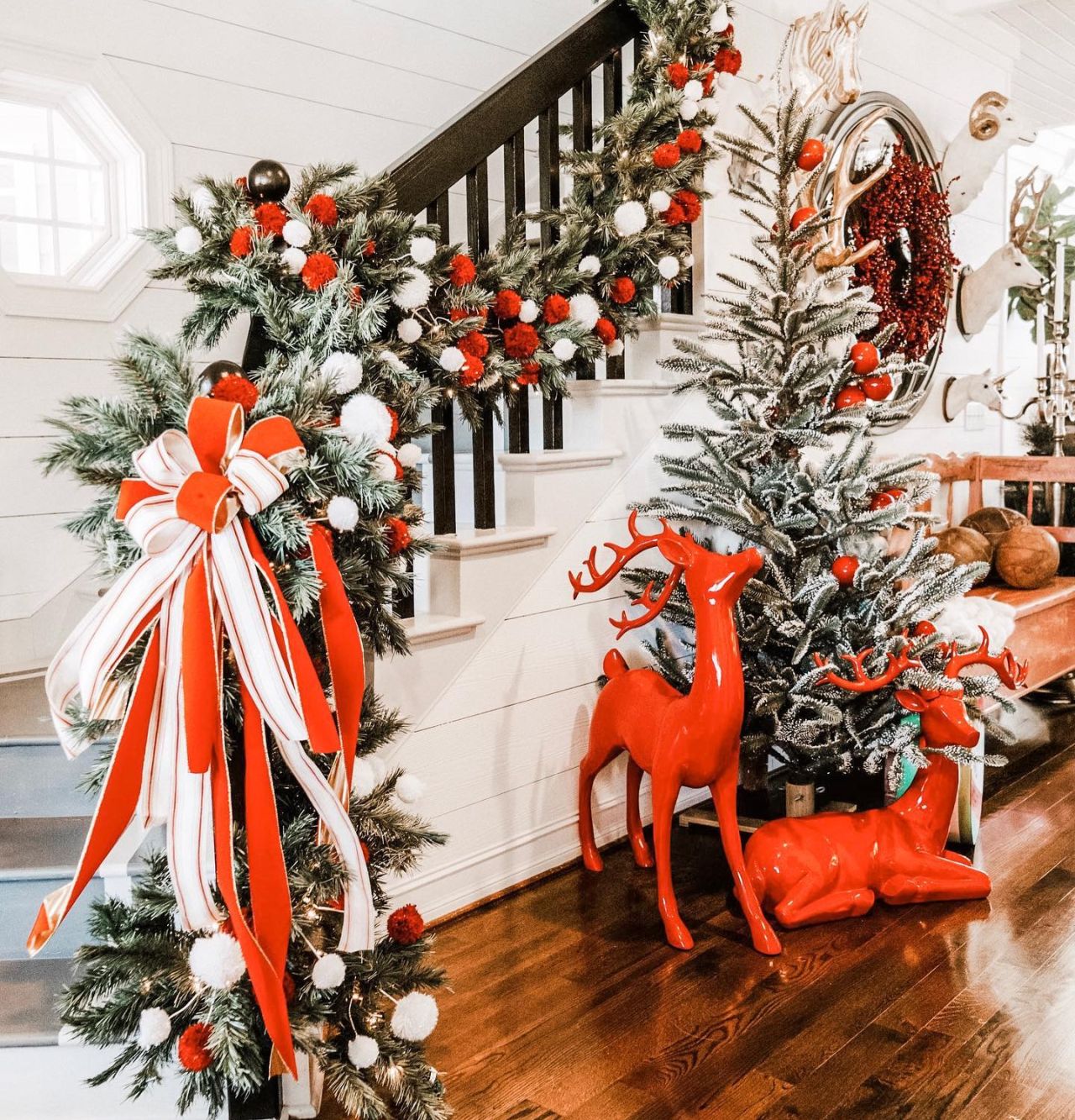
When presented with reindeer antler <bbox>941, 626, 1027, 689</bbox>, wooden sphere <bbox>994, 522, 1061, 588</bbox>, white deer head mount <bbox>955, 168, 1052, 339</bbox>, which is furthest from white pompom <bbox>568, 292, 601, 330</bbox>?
white deer head mount <bbox>955, 168, 1052, 339</bbox>

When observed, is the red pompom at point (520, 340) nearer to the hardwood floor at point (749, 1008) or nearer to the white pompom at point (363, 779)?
the white pompom at point (363, 779)

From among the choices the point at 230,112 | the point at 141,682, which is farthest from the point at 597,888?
the point at 230,112

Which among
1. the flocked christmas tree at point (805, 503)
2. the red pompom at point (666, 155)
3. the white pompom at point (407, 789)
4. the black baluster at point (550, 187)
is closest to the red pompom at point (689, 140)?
the red pompom at point (666, 155)

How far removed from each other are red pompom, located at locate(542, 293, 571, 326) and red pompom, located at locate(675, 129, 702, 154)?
545mm

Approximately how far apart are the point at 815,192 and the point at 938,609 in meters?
1.25

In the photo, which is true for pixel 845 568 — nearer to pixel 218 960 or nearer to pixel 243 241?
pixel 243 241

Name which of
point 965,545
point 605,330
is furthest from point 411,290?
point 965,545

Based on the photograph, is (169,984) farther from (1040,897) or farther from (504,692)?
(1040,897)

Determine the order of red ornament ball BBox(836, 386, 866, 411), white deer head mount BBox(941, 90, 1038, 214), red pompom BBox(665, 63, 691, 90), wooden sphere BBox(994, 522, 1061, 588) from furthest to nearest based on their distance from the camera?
white deer head mount BBox(941, 90, 1038, 214) < wooden sphere BBox(994, 522, 1061, 588) < red ornament ball BBox(836, 386, 866, 411) < red pompom BBox(665, 63, 691, 90)

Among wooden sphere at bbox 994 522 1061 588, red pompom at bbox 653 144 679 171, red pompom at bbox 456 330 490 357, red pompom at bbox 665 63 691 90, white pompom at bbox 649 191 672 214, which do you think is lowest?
wooden sphere at bbox 994 522 1061 588

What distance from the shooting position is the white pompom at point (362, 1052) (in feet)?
4.84

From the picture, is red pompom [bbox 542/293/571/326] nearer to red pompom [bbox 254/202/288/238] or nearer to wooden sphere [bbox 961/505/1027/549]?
red pompom [bbox 254/202/288/238]

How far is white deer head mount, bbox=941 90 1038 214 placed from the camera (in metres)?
4.06

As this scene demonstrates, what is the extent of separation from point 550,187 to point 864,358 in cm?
84
